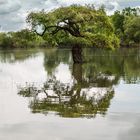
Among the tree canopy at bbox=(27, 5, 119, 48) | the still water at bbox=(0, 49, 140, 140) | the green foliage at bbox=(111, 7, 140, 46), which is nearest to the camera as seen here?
the still water at bbox=(0, 49, 140, 140)

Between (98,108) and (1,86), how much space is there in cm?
1103

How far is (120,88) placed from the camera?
2545 centimetres

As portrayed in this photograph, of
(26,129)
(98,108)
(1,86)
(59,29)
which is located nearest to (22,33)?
(59,29)

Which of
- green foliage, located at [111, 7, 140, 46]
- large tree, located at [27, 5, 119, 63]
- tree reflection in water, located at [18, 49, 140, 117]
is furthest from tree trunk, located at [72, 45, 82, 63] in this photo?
green foliage, located at [111, 7, 140, 46]

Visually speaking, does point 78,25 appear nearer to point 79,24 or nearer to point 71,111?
point 79,24

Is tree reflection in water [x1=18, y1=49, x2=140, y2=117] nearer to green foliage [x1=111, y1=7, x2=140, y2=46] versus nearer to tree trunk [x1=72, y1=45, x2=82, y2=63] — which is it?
tree trunk [x1=72, y1=45, x2=82, y2=63]

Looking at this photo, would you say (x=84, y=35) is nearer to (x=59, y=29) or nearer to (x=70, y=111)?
(x=59, y=29)

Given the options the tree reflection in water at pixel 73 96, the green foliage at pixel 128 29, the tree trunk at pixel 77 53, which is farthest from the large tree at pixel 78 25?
the green foliage at pixel 128 29

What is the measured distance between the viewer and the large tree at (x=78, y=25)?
46.1 meters

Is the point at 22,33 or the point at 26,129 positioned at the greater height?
the point at 22,33

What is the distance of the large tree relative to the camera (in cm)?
4612

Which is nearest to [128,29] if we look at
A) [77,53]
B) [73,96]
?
[77,53]

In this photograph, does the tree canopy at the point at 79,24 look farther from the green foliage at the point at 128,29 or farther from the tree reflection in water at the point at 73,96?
the green foliage at the point at 128,29

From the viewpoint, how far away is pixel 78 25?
47.4 meters
